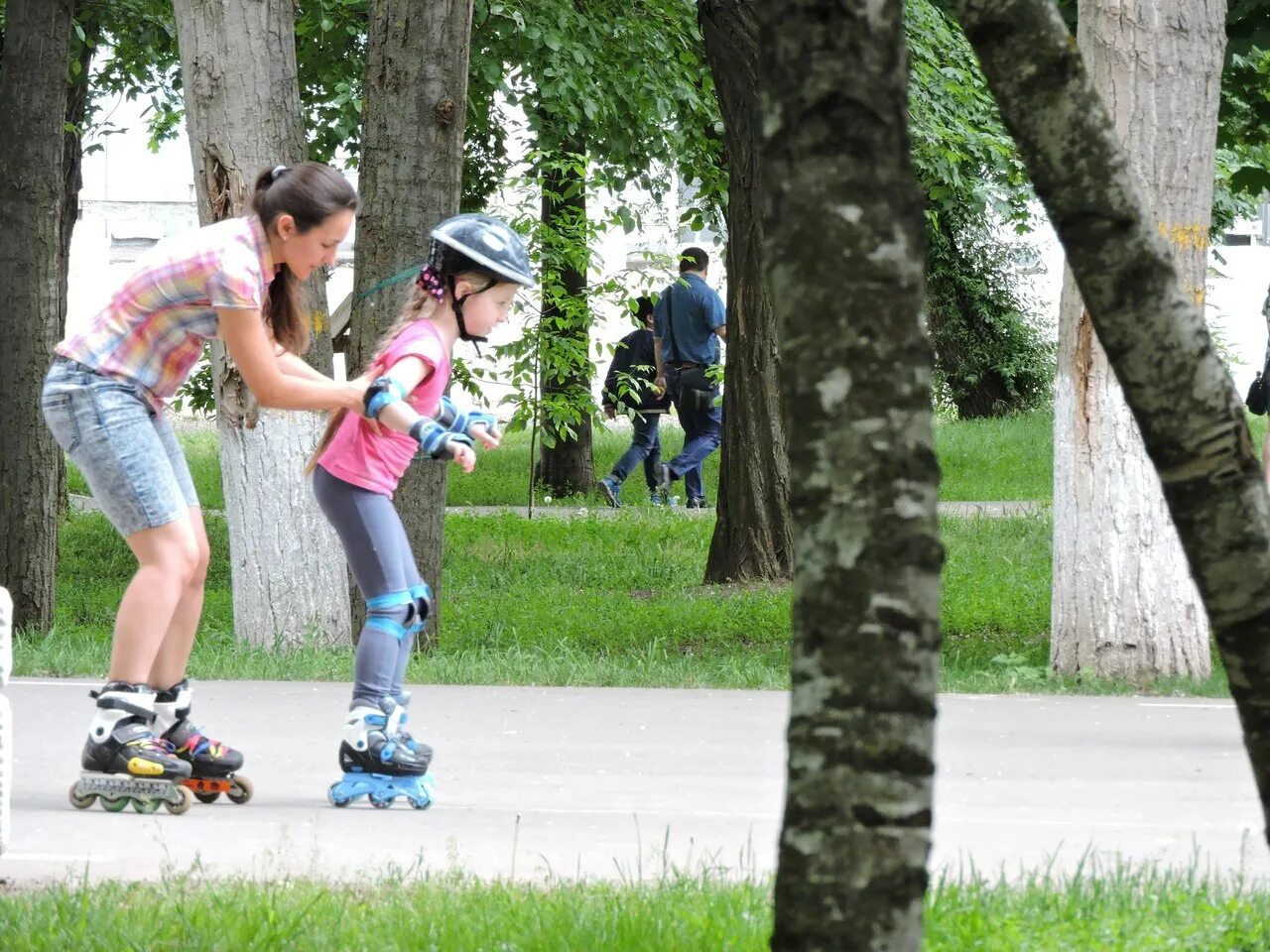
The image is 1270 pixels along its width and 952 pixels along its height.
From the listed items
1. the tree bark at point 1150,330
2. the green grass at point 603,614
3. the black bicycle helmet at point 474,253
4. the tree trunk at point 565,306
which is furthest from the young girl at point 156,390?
the tree trunk at point 565,306

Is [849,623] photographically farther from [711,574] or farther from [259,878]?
[711,574]

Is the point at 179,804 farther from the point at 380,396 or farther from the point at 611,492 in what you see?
the point at 611,492

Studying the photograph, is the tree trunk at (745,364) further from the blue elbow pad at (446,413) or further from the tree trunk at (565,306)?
the blue elbow pad at (446,413)

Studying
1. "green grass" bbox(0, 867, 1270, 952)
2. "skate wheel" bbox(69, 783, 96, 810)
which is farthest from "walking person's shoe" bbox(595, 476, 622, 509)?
"green grass" bbox(0, 867, 1270, 952)

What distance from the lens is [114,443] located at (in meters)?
4.94

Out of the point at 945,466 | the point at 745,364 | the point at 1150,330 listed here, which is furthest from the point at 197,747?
the point at 945,466

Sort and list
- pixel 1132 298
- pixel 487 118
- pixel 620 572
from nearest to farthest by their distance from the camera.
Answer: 1. pixel 1132 298
2. pixel 620 572
3. pixel 487 118

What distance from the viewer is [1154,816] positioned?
525 centimetres

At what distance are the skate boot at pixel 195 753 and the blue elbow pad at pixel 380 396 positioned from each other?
1.02m

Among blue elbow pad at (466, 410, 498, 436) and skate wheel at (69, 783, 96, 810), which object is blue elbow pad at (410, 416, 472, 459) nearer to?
blue elbow pad at (466, 410, 498, 436)

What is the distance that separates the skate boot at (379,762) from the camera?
16.8 ft

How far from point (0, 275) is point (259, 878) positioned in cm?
842

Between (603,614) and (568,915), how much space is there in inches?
333

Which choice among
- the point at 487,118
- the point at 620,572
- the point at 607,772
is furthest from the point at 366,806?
the point at 487,118
